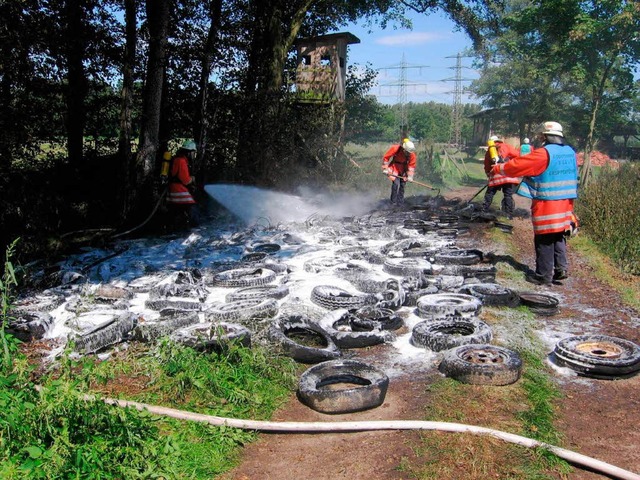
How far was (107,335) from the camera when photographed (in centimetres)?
511

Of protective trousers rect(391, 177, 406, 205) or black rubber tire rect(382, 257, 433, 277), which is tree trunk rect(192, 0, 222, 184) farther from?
black rubber tire rect(382, 257, 433, 277)

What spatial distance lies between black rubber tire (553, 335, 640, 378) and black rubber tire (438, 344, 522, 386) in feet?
1.53

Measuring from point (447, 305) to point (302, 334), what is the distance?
1595mm

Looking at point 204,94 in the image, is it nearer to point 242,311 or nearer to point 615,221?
point 242,311

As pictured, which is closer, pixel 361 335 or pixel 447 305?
pixel 361 335

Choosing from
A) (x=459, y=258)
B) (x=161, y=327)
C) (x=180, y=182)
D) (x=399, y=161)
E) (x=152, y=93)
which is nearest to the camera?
(x=161, y=327)

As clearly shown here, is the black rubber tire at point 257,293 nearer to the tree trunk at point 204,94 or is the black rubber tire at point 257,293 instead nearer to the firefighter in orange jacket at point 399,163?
the firefighter in orange jacket at point 399,163

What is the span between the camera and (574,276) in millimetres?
7508

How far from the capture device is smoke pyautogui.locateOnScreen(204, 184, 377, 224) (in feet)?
42.7

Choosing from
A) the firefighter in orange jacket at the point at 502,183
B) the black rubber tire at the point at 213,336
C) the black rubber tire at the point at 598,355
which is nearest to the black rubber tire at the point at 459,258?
the black rubber tire at the point at 598,355

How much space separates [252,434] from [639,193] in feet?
35.6

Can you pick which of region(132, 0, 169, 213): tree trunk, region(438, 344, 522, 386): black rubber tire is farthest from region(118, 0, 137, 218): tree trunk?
region(438, 344, 522, 386): black rubber tire

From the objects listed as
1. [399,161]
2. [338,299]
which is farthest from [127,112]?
[338,299]

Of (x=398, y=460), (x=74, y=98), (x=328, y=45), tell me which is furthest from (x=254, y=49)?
(x=398, y=460)
